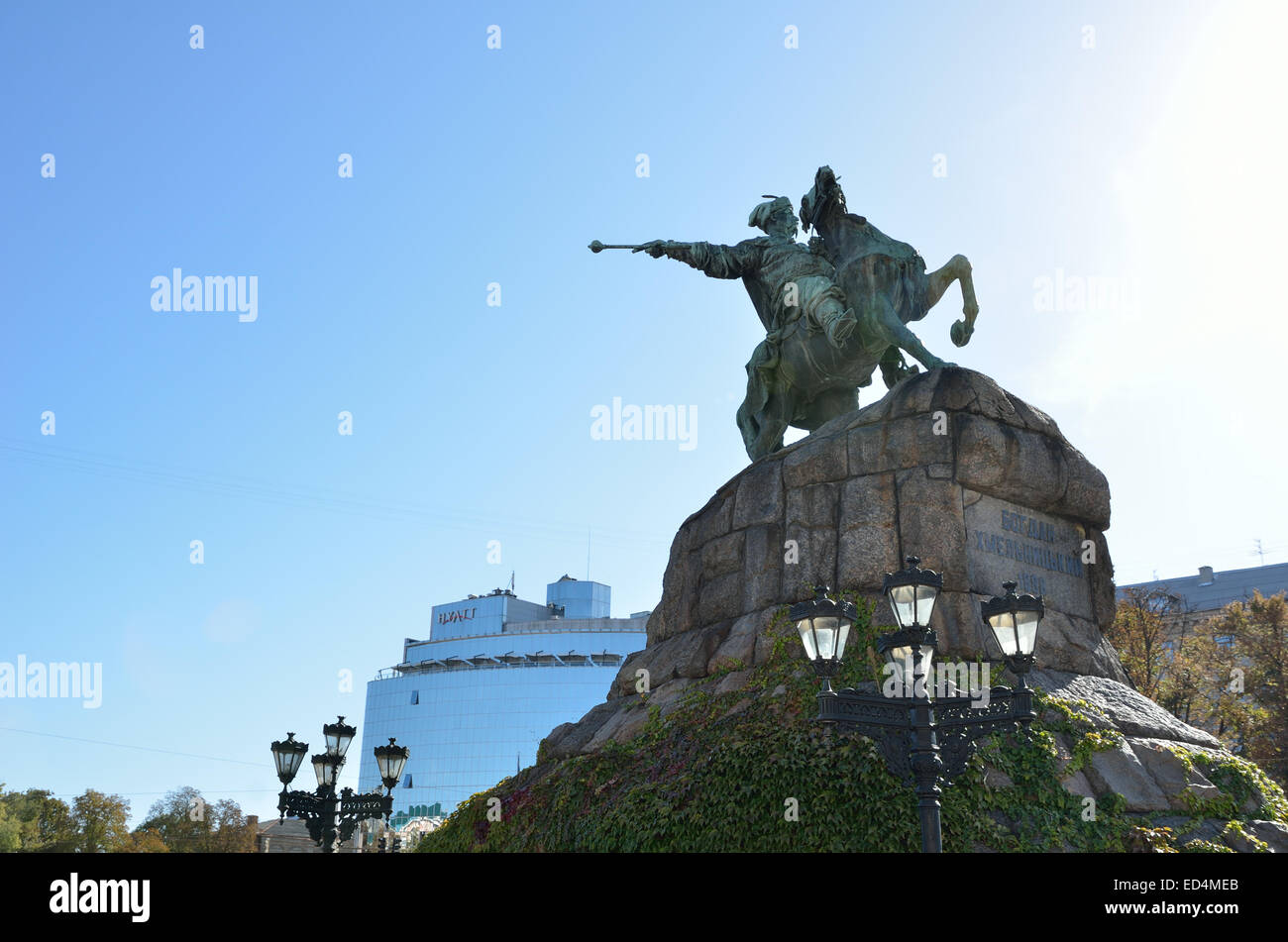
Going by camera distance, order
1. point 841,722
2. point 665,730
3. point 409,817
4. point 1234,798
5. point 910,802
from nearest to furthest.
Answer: point 841,722 < point 910,802 < point 1234,798 < point 665,730 < point 409,817

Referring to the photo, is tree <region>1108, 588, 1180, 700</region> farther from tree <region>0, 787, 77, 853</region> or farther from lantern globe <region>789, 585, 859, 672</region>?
tree <region>0, 787, 77, 853</region>

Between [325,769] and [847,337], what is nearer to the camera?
[847,337]

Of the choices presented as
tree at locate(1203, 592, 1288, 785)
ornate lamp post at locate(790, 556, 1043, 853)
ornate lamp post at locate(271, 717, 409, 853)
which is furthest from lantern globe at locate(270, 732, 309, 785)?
tree at locate(1203, 592, 1288, 785)

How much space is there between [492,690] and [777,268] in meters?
88.1

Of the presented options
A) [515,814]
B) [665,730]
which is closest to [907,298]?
[665,730]

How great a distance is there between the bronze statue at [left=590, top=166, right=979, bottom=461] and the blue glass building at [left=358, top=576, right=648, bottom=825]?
263 ft

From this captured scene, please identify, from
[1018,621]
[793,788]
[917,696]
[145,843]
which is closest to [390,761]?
[793,788]

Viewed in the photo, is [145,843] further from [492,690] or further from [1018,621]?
[1018,621]

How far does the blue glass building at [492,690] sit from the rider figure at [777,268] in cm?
8018

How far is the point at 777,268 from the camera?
642 inches

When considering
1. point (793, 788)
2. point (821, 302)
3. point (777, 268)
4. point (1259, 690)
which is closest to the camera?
point (793, 788)

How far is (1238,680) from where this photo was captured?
723 inches
